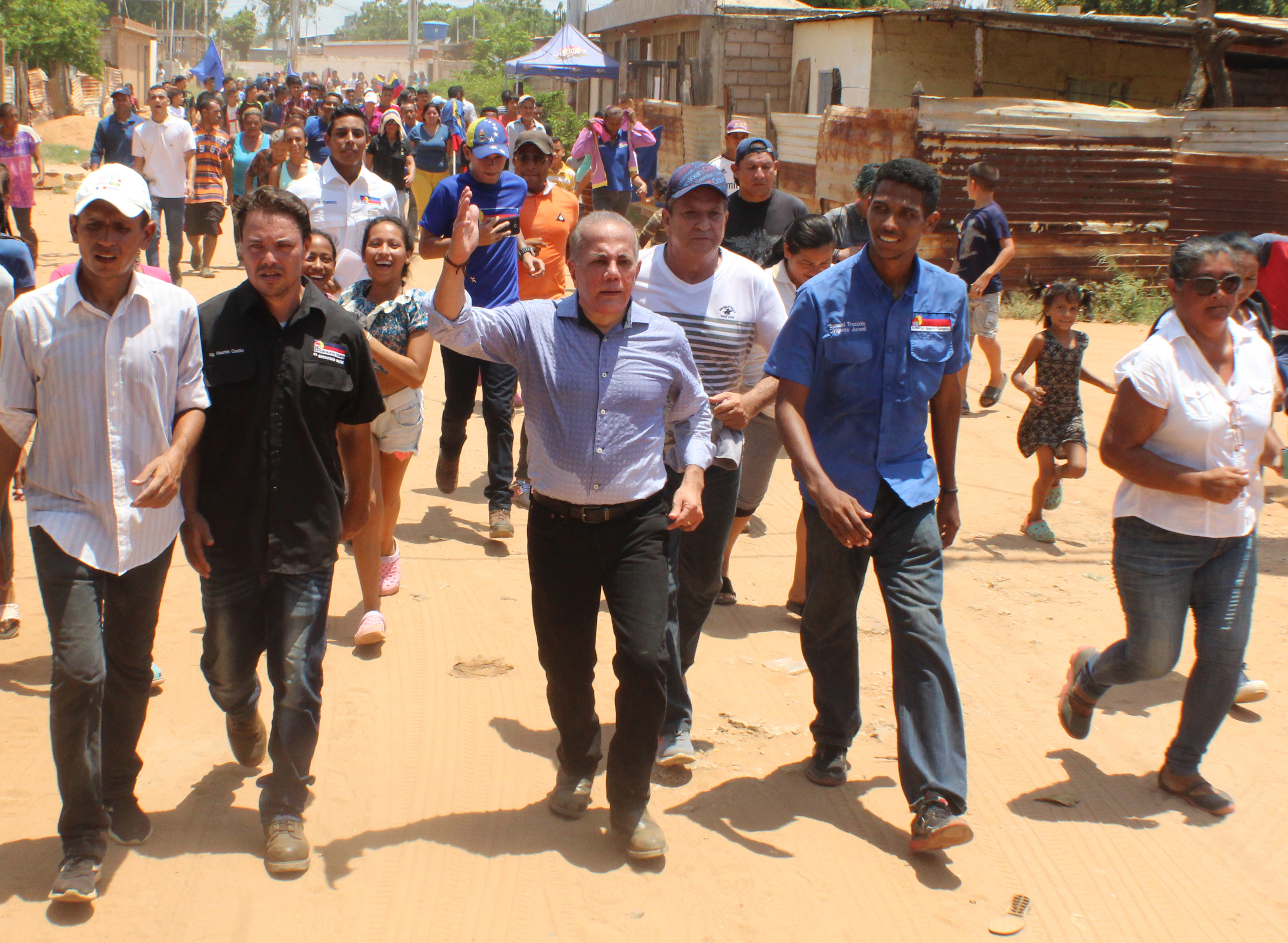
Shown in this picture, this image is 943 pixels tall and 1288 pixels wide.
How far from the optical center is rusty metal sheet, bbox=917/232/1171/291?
50.6ft

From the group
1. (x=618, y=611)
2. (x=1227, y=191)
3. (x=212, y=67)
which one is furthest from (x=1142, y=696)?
(x=212, y=67)

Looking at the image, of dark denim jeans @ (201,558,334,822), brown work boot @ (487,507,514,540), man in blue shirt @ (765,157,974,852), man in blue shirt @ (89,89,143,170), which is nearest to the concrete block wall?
man in blue shirt @ (89,89,143,170)

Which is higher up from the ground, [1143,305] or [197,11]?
[197,11]

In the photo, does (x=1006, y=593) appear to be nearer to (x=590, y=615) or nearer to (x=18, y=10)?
(x=590, y=615)

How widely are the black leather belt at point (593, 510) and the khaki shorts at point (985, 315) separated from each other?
6974 mm

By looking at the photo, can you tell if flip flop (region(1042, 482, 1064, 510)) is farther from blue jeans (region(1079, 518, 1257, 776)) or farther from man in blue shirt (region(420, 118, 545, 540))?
man in blue shirt (region(420, 118, 545, 540))

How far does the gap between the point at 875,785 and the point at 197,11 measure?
16012 cm

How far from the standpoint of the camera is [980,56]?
57.6ft

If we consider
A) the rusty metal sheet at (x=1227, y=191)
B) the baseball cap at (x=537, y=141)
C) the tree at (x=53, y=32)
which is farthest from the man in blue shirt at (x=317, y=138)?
the tree at (x=53, y=32)

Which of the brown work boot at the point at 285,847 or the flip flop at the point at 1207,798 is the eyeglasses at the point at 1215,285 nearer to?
the flip flop at the point at 1207,798

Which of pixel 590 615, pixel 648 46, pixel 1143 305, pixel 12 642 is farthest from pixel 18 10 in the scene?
pixel 590 615

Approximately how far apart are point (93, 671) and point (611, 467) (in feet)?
5.36

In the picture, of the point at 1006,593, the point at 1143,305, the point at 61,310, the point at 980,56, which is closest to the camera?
the point at 61,310

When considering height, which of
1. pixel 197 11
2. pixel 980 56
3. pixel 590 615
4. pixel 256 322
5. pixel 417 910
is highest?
pixel 197 11
